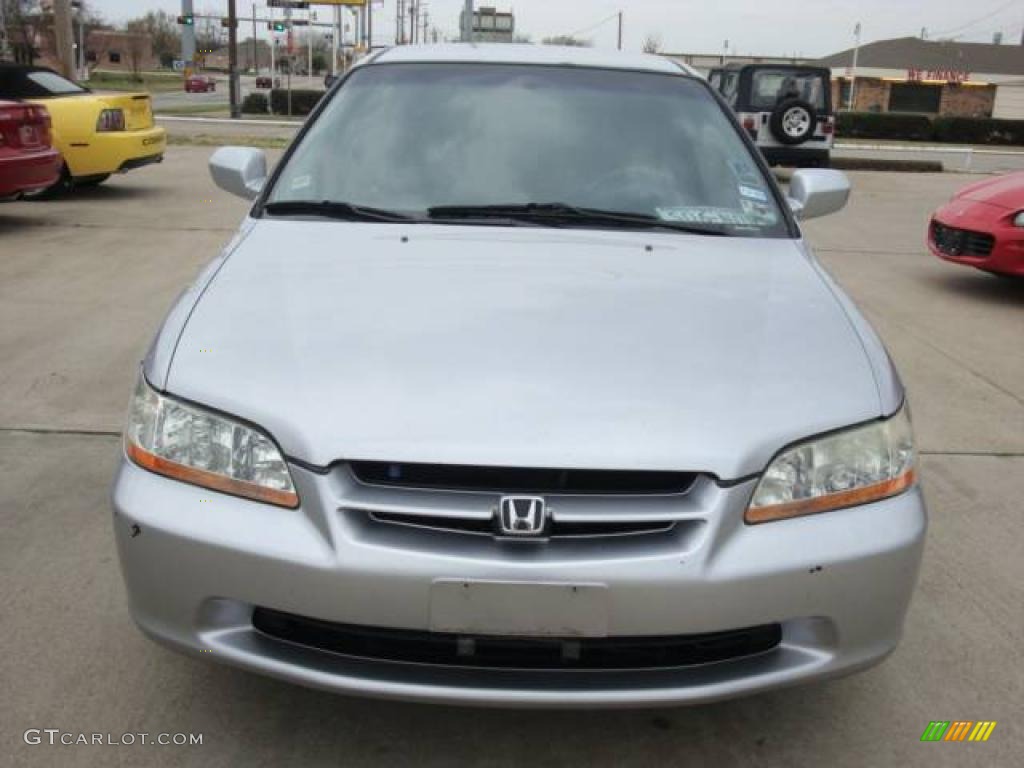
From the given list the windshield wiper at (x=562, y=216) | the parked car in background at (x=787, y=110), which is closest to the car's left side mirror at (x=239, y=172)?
the windshield wiper at (x=562, y=216)

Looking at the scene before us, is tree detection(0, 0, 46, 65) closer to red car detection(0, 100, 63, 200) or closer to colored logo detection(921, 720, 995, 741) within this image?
red car detection(0, 100, 63, 200)

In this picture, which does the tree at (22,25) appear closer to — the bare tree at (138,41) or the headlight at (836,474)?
the bare tree at (138,41)

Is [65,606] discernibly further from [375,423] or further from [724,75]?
[724,75]

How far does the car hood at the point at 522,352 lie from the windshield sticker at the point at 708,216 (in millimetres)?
219

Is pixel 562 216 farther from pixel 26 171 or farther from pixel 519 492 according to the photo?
pixel 26 171

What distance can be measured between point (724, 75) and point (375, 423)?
54.6 feet

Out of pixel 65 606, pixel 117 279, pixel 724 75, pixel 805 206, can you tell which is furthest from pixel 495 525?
pixel 724 75

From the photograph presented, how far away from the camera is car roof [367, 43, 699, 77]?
352 centimetres

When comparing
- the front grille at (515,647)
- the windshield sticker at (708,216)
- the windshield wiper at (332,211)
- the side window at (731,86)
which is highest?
the side window at (731,86)

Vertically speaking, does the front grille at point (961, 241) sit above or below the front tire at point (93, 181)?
above

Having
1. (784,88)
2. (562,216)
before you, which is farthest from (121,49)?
Answer: (562,216)

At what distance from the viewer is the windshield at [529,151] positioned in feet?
9.95

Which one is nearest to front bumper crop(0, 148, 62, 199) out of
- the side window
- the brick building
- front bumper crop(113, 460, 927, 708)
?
front bumper crop(113, 460, 927, 708)

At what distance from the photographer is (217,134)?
19.2m
